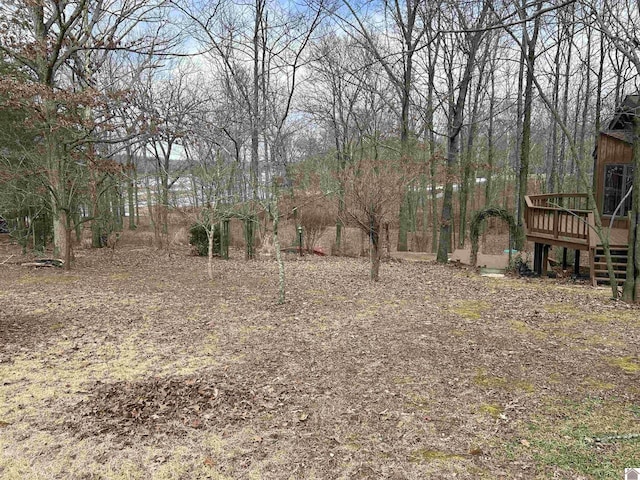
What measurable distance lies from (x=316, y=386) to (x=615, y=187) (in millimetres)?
12233

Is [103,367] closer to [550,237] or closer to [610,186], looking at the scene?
[550,237]

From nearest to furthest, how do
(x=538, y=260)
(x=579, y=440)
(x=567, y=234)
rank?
(x=579, y=440), (x=567, y=234), (x=538, y=260)

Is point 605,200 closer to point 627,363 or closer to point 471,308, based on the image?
point 471,308

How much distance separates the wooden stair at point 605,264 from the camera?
10102mm

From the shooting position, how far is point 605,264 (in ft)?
34.7

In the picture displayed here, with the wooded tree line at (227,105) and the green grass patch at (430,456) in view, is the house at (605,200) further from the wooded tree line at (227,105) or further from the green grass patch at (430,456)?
the green grass patch at (430,456)

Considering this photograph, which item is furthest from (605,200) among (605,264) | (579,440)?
(579,440)

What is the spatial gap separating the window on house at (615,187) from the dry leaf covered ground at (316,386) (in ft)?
18.1

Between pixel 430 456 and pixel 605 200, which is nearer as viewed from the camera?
pixel 430 456

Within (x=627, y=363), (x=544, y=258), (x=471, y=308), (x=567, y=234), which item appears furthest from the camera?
(x=544, y=258)

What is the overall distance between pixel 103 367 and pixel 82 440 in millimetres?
1581

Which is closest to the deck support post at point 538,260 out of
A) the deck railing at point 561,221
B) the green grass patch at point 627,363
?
the deck railing at point 561,221

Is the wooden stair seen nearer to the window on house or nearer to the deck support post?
the deck support post

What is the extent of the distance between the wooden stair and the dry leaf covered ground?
2.13m
